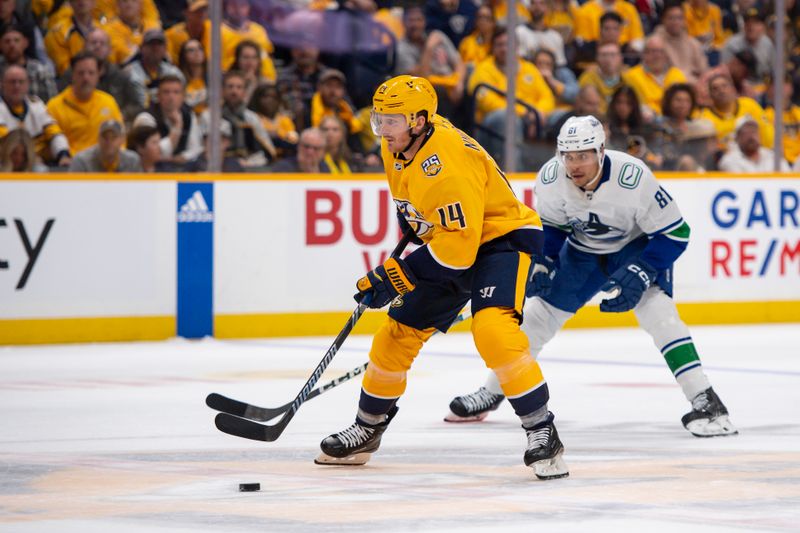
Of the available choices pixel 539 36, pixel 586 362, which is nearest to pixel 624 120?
pixel 539 36

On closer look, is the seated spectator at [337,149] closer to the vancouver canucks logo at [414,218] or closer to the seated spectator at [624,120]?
the seated spectator at [624,120]

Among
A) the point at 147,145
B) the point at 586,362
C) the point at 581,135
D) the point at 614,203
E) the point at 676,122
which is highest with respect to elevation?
the point at 581,135

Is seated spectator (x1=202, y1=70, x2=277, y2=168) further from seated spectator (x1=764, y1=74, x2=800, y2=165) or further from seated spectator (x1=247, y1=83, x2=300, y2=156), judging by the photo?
seated spectator (x1=764, y1=74, x2=800, y2=165)

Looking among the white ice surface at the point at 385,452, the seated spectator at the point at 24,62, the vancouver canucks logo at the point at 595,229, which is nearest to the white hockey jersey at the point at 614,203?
the vancouver canucks logo at the point at 595,229

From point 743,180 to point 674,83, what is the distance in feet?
3.64

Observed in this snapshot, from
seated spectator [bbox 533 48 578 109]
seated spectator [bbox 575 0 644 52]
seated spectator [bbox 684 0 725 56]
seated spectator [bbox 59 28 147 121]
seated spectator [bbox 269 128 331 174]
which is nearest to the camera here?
seated spectator [bbox 59 28 147 121]

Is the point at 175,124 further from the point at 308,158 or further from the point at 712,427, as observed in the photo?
the point at 712,427

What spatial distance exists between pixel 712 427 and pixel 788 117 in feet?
19.0

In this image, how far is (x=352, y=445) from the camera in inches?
185

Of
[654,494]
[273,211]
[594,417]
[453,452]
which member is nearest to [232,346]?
[273,211]

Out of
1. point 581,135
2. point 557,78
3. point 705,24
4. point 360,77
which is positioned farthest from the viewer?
point 705,24

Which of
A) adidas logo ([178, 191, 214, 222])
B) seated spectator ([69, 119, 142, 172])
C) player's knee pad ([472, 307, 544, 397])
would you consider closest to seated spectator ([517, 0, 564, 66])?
adidas logo ([178, 191, 214, 222])

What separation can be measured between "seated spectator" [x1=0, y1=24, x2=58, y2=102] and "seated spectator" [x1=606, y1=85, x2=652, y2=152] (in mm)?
3847

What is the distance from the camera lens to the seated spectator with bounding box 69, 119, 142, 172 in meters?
8.39
